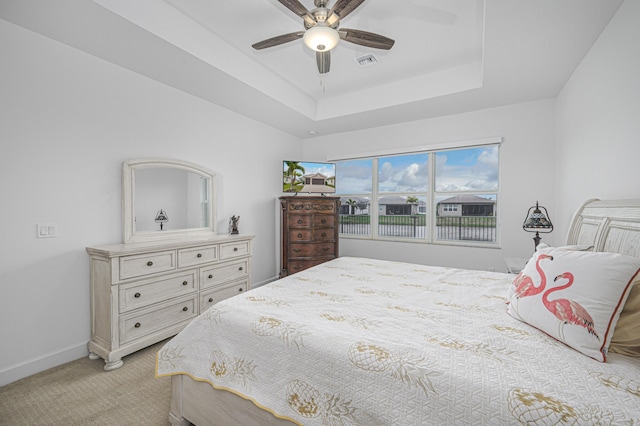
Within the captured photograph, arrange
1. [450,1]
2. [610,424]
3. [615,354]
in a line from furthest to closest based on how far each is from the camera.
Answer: [450,1], [615,354], [610,424]

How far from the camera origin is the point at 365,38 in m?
2.10

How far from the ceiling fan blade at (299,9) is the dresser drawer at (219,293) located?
261cm

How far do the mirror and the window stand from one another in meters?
2.44

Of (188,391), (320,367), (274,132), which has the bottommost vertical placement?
(188,391)

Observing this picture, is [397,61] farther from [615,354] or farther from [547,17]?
[615,354]

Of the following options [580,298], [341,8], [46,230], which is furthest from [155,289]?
[580,298]

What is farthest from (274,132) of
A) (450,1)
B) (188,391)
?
(188,391)

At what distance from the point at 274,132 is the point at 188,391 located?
12.5ft

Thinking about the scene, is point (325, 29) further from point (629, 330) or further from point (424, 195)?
point (424, 195)

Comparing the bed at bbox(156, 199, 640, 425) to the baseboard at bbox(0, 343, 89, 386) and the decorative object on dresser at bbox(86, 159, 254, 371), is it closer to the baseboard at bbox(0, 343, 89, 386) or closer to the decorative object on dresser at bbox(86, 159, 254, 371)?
the decorative object on dresser at bbox(86, 159, 254, 371)

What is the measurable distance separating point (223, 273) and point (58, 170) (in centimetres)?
167

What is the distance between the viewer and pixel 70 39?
213 cm

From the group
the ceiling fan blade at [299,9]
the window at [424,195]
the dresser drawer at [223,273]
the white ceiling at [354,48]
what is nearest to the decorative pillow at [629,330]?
the white ceiling at [354,48]

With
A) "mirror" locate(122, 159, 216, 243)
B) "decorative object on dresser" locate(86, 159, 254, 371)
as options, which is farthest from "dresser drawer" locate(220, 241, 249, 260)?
"mirror" locate(122, 159, 216, 243)
